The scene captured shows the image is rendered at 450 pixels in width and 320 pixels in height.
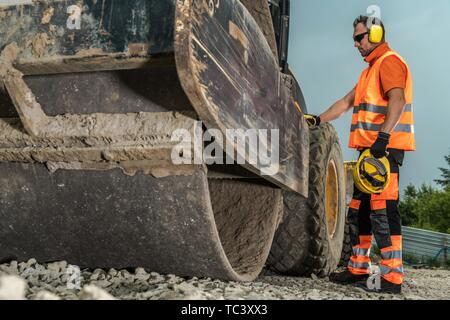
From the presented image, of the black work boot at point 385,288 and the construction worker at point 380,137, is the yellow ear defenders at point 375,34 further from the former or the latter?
the black work boot at point 385,288

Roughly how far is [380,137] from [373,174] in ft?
0.79

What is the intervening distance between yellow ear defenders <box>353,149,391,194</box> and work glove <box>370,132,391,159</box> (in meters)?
0.04

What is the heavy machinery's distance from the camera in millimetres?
1607

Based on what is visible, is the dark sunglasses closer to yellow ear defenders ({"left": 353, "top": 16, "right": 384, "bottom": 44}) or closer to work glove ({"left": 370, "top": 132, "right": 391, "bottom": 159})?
yellow ear defenders ({"left": 353, "top": 16, "right": 384, "bottom": 44})

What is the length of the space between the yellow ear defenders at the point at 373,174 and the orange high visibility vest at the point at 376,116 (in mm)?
232

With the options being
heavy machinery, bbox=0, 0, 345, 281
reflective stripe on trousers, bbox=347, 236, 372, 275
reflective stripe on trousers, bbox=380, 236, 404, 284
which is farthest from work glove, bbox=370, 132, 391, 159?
heavy machinery, bbox=0, 0, 345, 281

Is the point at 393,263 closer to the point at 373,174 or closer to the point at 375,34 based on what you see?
the point at 373,174

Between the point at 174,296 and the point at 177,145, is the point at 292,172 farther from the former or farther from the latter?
the point at 174,296

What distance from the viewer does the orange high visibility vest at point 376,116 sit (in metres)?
3.10

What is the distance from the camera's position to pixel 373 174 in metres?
2.88

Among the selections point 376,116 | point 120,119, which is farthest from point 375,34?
point 120,119

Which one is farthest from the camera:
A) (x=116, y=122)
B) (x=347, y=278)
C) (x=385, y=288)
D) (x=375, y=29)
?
(x=375, y=29)
